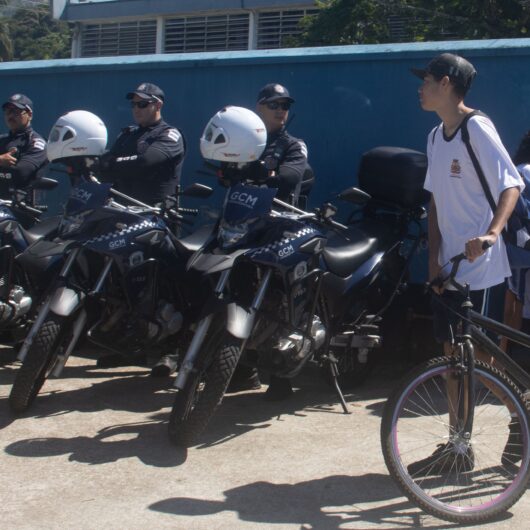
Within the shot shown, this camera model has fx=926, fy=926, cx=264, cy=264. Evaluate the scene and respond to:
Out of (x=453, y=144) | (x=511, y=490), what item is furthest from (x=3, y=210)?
(x=511, y=490)

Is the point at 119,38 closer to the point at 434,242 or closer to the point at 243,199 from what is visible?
the point at 243,199

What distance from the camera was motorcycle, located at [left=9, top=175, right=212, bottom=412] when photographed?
5.21 meters

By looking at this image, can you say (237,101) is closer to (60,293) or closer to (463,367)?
(60,293)

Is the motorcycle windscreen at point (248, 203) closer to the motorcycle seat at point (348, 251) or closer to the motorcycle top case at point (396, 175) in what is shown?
the motorcycle seat at point (348, 251)

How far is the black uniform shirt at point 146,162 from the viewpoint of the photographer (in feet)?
20.5

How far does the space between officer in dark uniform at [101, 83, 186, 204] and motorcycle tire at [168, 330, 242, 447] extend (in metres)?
1.91

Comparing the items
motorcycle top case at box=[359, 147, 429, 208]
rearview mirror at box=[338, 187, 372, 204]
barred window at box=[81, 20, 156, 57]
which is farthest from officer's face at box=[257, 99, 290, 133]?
barred window at box=[81, 20, 156, 57]

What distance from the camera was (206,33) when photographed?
867 inches

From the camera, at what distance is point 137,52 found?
23062 millimetres

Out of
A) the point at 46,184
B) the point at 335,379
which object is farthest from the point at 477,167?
the point at 46,184

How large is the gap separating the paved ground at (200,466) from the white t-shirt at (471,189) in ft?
3.50

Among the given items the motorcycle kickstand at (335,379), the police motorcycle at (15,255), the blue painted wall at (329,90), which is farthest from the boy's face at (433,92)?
the police motorcycle at (15,255)

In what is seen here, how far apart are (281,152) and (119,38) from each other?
18.2m

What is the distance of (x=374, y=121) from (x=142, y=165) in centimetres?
177
